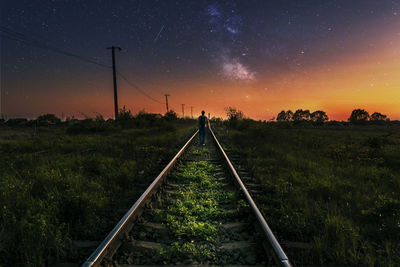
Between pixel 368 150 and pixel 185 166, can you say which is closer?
pixel 185 166

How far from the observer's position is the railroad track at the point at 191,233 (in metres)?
2.33

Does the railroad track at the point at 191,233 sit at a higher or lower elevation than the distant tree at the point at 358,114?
lower

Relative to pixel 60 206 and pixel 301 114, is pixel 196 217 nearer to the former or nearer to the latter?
pixel 60 206

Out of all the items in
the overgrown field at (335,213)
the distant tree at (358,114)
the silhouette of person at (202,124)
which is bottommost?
the overgrown field at (335,213)

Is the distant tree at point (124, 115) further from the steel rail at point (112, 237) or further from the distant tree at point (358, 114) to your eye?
the distant tree at point (358, 114)

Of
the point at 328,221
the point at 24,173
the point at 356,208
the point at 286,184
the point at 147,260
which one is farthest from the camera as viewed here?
the point at 24,173

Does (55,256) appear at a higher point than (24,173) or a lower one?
lower

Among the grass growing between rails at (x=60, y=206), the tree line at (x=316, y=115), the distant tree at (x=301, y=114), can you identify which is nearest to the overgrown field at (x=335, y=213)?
the grass growing between rails at (x=60, y=206)

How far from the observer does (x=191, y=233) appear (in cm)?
287

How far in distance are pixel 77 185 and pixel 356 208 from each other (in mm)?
5449

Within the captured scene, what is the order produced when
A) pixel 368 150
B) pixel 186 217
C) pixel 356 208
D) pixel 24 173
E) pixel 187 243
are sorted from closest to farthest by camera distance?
pixel 187 243, pixel 186 217, pixel 356 208, pixel 24 173, pixel 368 150

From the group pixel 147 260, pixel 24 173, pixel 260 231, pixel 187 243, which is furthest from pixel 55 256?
pixel 24 173

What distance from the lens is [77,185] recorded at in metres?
4.48

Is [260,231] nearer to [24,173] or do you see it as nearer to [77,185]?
[77,185]
